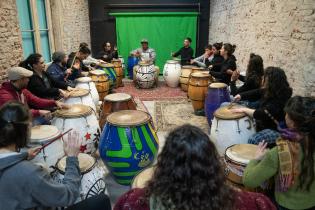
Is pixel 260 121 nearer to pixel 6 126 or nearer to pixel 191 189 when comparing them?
pixel 191 189

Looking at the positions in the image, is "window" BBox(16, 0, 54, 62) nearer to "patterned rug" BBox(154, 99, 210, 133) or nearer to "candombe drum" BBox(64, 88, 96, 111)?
"candombe drum" BBox(64, 88, 96, 111)

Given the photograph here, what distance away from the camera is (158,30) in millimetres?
8742

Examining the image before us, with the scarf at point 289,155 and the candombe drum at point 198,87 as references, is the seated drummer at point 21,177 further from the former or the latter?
the candombe drum at point 198,87

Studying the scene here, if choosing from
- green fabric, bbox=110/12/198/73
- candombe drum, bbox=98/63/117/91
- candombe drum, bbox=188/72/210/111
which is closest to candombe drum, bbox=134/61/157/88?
candombe drum, bbox=98/63/117/91

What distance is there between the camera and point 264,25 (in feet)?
15.3

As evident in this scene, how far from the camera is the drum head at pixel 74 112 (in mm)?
2759

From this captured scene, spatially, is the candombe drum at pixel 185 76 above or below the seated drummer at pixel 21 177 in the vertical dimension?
below

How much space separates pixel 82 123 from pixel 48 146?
58cm

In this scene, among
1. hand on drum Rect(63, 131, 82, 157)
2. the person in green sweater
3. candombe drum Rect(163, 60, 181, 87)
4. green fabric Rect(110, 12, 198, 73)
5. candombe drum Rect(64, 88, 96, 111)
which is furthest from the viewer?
green fabric Rect(110, 12, 198, 73)

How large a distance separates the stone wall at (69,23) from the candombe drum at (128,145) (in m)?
4.11

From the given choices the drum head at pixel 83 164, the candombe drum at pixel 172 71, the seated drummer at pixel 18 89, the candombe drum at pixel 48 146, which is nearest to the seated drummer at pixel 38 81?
the seated drummer at pixel 18 89

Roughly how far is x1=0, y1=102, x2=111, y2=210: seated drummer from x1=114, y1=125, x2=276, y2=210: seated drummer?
64 cm

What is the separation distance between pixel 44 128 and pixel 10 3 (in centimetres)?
218

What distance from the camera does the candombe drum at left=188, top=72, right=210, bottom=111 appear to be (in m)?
4.64
